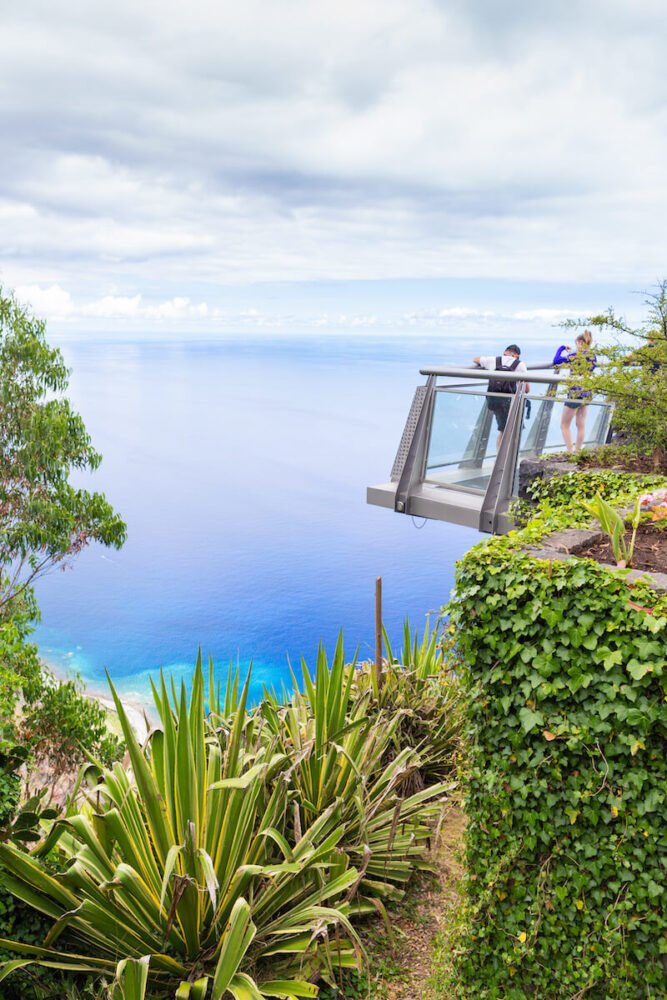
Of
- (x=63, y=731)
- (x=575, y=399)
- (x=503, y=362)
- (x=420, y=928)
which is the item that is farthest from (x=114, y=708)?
(x=420, y=928)

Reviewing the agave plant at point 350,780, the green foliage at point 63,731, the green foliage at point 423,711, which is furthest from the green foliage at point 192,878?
the green foliage at point 63,731

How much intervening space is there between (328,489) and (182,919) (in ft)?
302

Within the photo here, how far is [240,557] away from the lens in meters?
77.8

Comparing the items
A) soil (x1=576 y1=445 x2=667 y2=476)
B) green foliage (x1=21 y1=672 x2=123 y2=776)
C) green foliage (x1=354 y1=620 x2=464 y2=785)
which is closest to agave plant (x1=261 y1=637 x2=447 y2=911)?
green foliage (x1=354 y1=620 x2=464 y2=785)

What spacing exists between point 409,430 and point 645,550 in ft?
18.2

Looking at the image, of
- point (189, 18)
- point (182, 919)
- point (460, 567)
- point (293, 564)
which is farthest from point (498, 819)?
point (293, 564)

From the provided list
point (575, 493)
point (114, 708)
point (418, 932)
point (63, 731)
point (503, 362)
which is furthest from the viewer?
point (114, 708)

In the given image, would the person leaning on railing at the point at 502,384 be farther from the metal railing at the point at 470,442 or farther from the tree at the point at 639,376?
the tree at the point at 639,376

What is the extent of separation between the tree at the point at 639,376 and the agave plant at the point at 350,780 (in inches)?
143

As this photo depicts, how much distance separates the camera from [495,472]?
8.94 m

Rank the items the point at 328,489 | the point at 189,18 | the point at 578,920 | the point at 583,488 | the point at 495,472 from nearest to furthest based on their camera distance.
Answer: the point at 578,920
the point at 583,488
the point at 495,472
the point at 189,18
the point at 328,489

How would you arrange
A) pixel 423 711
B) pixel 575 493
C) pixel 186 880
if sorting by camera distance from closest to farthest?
pixel 186 880 < pixel 423 711 < pixel 575 493

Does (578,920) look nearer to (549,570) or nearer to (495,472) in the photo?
(549,570)

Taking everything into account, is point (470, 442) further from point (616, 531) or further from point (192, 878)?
point (192, 878)
